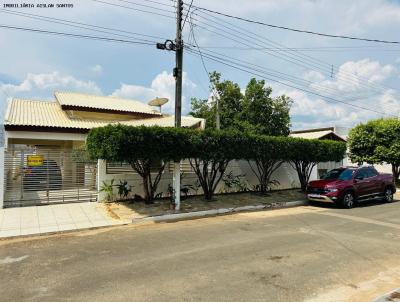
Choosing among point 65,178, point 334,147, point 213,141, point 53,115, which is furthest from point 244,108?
point 65,178

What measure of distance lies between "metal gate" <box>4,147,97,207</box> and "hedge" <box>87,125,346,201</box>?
126 cm

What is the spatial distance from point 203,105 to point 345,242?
3018 cm

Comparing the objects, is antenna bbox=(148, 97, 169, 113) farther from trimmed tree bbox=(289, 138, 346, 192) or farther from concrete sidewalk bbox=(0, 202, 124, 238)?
concrete sidewalk bbox=(0, 202, 124, 238)

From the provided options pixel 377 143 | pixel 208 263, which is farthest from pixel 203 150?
pixel 377 143

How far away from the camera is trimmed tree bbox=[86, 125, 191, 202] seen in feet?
37.6

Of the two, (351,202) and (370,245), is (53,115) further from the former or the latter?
(370,245)

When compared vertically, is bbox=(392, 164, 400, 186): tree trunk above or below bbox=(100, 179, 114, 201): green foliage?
above

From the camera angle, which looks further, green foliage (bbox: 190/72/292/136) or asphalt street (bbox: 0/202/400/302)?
green foliage (bbox: 190/72/292/136)

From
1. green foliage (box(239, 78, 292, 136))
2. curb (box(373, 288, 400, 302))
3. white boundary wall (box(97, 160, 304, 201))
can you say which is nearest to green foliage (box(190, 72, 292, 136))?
green foliage (box(239, 78, 292, 136))

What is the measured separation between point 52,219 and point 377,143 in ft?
69.6

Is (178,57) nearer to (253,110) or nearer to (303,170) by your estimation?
(303,170)

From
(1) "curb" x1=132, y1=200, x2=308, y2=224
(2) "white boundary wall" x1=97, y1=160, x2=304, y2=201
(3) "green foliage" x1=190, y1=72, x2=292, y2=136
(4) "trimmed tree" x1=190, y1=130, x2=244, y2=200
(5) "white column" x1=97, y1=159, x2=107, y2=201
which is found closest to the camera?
(1) "curb" x1=132, y1=200, x2=308, y2=224

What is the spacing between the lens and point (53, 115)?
2091cm

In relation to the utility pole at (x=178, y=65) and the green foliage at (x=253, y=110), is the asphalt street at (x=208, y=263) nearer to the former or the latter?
the utility pole at (x=178, y=65)
